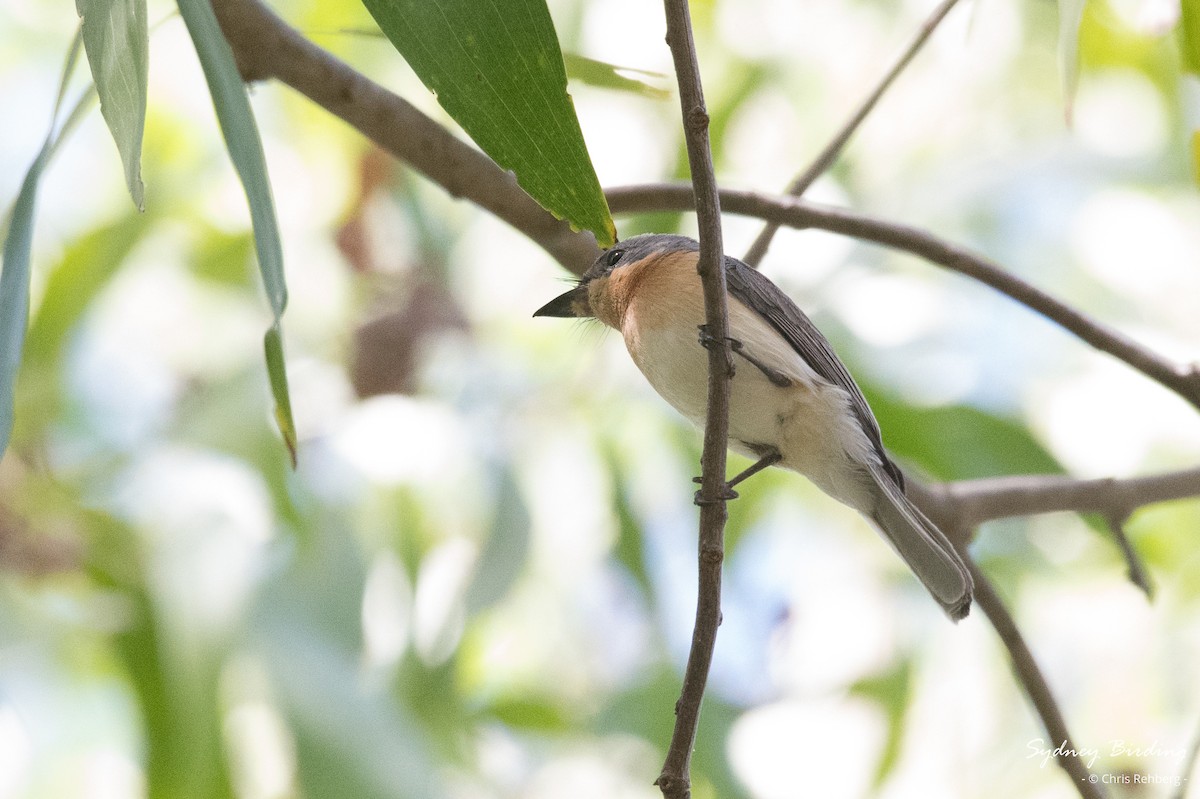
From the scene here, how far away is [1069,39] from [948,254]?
0.73 meters

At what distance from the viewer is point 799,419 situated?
8.94 feet

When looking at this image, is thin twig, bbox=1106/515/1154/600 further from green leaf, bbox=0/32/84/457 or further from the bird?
green leaf, bbox=0/32/84/457

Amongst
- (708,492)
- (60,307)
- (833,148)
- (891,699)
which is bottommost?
(708,492)

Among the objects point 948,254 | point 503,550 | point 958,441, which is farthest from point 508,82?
point 503,550

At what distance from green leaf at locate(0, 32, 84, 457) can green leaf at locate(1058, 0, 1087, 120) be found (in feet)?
6.06

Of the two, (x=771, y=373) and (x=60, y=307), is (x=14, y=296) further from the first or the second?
(x=60, y=307)

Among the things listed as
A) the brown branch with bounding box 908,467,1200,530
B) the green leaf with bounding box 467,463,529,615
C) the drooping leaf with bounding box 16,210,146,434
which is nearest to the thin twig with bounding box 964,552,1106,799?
the brown branch with bounding box 908,467,1200,530

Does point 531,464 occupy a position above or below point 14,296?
above

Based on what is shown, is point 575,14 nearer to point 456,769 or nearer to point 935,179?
point 935,179

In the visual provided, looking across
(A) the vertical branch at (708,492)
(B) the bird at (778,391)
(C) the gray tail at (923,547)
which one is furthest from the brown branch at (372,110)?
(C) the gray tail at (923,547)

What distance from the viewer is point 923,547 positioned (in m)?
2.51

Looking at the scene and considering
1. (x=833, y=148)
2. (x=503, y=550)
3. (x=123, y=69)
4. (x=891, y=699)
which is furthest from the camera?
(x=891, y=699)

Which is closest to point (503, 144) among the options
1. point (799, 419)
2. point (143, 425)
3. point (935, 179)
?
point (799, 419)

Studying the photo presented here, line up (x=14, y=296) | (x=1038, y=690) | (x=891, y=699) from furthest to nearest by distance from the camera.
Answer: (x=891, y=699) → (x=1038, y=690) → (x=14, y=296)
